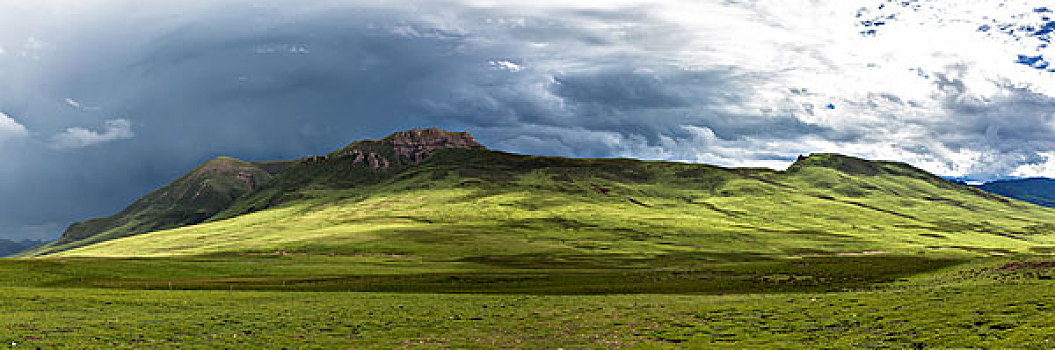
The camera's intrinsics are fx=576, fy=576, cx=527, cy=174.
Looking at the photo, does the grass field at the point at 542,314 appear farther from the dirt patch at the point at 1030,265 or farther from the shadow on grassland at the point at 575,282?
the shadow on grassland at the point at 575,282

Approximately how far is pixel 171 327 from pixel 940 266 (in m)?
110

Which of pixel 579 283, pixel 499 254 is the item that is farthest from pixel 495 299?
pixel 499 254

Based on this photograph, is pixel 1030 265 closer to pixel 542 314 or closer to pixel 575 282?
pixel 575 282

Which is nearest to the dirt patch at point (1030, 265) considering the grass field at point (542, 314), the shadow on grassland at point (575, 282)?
the grass field at point (542, 314)

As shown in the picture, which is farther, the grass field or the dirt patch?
the dirt patch

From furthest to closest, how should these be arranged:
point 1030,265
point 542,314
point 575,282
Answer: point 575,282 → point 1030,265 → point 542,314

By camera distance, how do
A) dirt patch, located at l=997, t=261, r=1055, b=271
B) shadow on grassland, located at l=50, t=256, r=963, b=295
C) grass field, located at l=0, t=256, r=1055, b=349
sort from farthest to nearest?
1. shadow on grassland, located at l=50, t=256, r=963, b=295
2. dirt patch, located at l=997, t=261, r=1055, b=271
3. grass field, located at l=0, t=256, r=1055, b=349

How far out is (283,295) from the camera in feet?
240

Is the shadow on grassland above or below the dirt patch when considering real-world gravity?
below

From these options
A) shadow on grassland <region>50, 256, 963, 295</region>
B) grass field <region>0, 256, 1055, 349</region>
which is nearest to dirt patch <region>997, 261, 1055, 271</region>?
grass field <region>0, 256, 1055, 349</region>

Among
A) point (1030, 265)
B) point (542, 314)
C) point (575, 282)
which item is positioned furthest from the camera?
point (575, 282)

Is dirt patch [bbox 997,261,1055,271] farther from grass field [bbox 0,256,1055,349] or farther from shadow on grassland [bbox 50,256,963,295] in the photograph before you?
shadow on grassland [bbox 50,256,963,295]

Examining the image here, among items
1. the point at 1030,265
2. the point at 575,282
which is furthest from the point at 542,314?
the point at 1030,265

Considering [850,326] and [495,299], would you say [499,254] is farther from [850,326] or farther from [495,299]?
[850,326]
